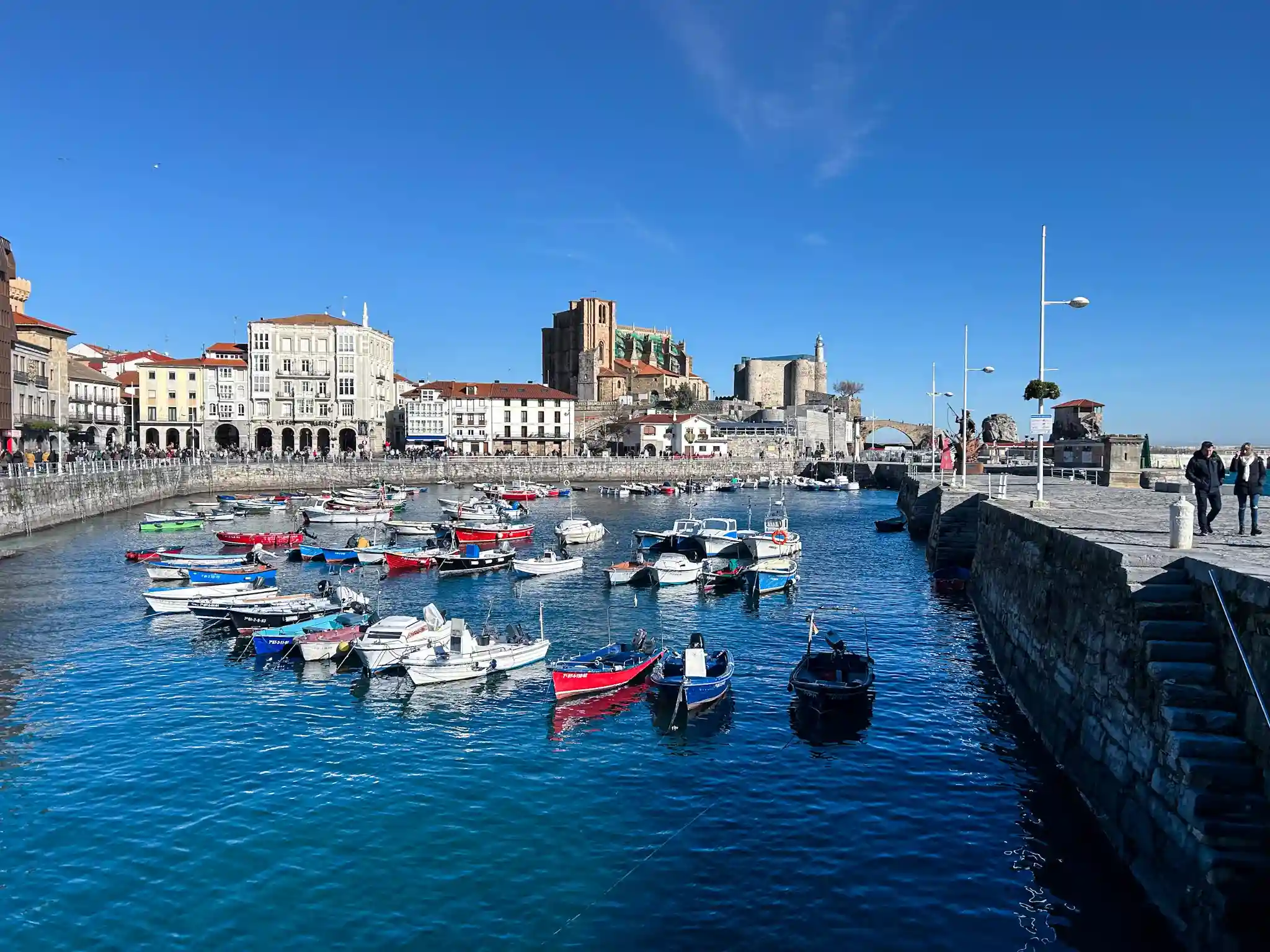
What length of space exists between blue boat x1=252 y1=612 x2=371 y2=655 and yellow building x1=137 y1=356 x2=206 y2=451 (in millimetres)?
98843

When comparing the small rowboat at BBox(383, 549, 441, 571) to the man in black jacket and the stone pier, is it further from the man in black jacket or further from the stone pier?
the man in black jacket

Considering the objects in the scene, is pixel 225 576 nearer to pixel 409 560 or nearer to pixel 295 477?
pixel 409 560

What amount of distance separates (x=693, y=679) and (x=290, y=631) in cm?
1471

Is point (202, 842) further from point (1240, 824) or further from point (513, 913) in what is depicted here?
point (1240, 824)

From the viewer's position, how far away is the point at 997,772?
1909cm

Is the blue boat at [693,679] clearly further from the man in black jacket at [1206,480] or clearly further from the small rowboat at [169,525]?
the small rowboat at [169,525]

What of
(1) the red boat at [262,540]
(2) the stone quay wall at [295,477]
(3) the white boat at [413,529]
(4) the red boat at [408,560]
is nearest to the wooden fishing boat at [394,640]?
(4) the red boat at [408,560]

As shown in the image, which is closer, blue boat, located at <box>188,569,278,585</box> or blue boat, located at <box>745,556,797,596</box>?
blue boat, located at <box>188,569,278,585</box>

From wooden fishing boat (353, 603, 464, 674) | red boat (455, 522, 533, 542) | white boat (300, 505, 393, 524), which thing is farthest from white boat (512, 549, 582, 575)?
white boat (300, 505, 393, 524)

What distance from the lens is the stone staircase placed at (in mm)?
11125

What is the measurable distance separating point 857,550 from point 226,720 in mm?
44320

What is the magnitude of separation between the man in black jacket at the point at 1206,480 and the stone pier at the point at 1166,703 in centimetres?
73

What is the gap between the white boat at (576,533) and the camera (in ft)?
194

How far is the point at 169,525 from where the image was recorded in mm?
63688
